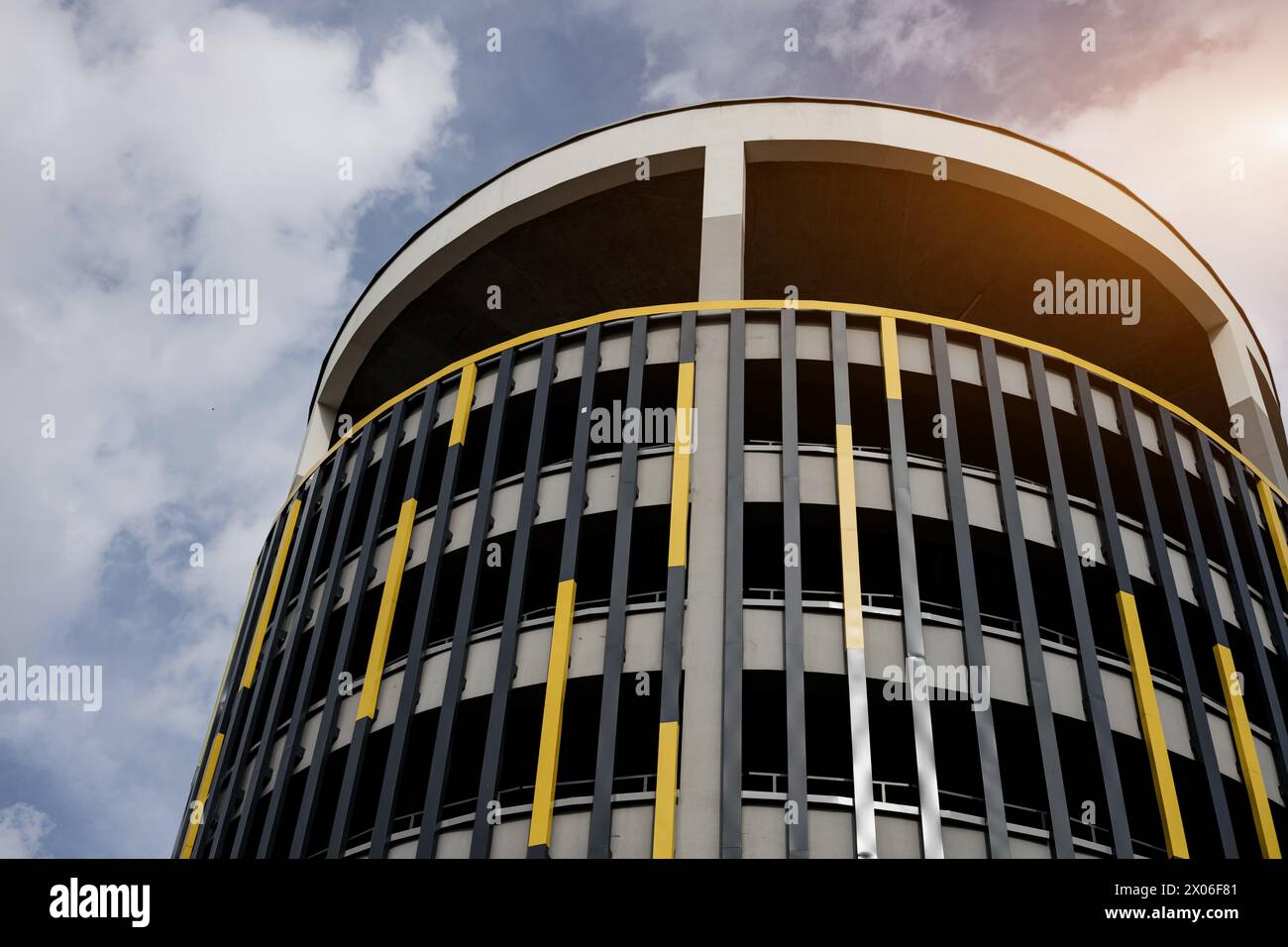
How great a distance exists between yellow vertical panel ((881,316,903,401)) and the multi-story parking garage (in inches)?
3.1

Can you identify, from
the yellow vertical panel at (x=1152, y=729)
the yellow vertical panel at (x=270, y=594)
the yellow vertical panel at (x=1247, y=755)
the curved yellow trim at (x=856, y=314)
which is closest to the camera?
the yellow vertical panel at (x=1152, y=729)

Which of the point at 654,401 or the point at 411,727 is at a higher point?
the point at 654,401

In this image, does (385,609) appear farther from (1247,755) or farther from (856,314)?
(1247,755)

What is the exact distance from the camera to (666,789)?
1931 centimetres

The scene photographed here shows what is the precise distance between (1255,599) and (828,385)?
34.5 feet

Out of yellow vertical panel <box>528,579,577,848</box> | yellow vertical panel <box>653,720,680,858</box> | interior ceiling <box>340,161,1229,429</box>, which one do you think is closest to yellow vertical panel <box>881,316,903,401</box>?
interior ceiling <box>340,161,1229,429</box>

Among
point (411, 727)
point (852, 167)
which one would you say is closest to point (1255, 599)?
point (852, 167)

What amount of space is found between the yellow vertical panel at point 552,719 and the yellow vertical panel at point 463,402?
19.8 ft

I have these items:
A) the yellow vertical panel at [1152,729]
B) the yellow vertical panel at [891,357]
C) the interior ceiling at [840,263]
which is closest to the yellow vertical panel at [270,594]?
the interior ceiling at [840,263]

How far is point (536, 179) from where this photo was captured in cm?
3128

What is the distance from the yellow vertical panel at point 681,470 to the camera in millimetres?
22391

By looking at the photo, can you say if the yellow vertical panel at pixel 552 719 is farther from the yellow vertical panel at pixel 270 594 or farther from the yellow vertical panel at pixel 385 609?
the yellow vertical panel at pixel 270 594

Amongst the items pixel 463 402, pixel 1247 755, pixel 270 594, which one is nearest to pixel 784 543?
pixel 463 402
